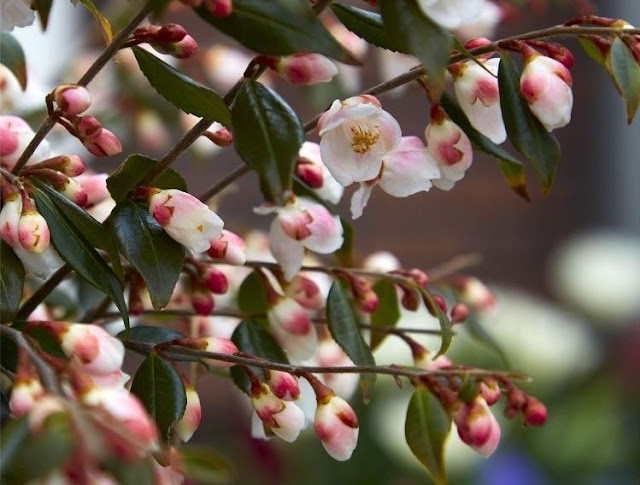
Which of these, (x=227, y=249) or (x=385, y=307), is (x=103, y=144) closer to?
(x=227, y=249)

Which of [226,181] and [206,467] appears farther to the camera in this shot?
[206,467]

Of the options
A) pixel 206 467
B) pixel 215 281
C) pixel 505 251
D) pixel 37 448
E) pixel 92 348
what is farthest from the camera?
pixel 505 251

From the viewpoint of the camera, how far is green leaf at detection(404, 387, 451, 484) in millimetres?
401

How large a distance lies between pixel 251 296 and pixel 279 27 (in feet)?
0.66

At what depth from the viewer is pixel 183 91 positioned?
39cm

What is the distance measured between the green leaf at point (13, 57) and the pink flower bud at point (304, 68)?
0.64ft

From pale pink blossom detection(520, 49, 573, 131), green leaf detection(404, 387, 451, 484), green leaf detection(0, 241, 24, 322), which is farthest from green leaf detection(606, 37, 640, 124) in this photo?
green leaf detection(0, 241, 24, 322)

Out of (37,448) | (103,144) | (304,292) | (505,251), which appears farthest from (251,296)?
(505,251)

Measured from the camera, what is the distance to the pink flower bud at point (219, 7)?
13.4 inches

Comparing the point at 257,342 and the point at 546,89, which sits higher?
the point at 546,89

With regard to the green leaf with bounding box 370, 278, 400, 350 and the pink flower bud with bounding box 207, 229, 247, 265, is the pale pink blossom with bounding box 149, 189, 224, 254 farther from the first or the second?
the green leaf with bounding box 370, 278, 400, 350

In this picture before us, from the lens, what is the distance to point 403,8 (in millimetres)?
346

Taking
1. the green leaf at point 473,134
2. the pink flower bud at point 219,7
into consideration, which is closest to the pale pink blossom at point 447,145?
the green leaf at point 473,134

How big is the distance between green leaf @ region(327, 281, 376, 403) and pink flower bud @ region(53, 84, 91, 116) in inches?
5.3
